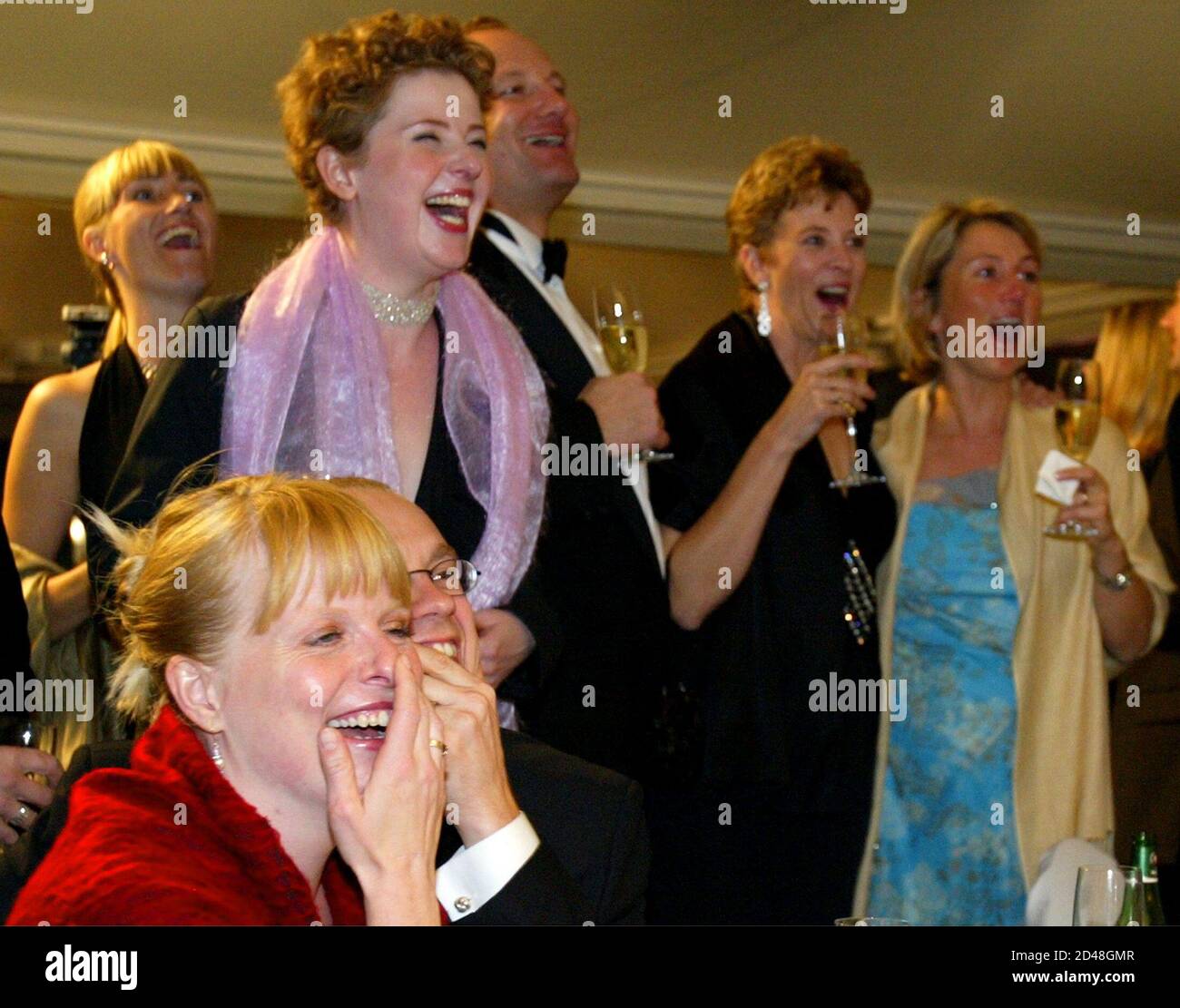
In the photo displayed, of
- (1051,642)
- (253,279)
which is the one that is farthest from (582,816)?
(253,279)

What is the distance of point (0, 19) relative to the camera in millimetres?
4391

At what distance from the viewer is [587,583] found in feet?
9.06

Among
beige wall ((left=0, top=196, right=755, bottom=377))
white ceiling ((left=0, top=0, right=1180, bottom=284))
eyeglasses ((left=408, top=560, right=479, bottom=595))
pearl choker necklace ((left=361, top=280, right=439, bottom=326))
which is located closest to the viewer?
eyeglasses ((left=408, top=560, right=479, bottom=595))

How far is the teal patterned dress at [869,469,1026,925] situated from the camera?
120 inches

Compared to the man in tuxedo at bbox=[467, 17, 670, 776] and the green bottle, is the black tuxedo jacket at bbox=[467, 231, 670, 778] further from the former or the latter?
the green bottle

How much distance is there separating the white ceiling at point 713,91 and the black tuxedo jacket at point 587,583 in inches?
82.7

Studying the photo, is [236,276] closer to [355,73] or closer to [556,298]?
[556,298]

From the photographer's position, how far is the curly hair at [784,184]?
3.31 m

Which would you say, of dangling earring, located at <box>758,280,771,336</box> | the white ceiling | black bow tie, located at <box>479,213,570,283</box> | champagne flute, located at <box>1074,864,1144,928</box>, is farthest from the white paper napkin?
the white ceiling

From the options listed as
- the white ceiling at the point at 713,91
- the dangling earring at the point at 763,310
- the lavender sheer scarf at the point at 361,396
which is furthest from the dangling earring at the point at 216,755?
the white ceiling at the point at 713,91

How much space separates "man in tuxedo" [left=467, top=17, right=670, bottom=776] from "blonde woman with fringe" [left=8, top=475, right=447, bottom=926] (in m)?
0.85
